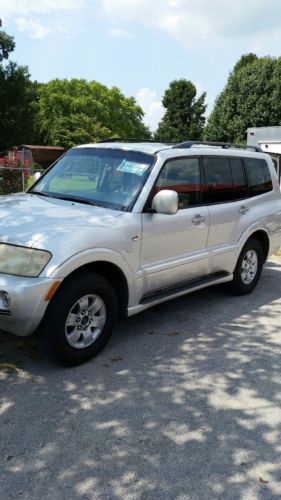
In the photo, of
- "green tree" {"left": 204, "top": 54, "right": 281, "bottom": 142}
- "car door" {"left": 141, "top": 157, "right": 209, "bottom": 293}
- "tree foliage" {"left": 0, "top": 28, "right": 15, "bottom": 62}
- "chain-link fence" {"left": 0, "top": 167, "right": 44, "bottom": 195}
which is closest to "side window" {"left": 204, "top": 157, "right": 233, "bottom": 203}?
"car door" {"left": 141, "top": 157, "right": 209, "bottom": 293}

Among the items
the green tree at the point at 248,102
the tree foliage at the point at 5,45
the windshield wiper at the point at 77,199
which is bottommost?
the windshield wiper at the point at 77,199

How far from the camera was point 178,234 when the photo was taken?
482 centimetres

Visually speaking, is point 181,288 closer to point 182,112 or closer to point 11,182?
point 11,182

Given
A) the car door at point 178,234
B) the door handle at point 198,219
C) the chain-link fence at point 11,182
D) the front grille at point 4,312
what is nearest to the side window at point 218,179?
the car door at point 178,234

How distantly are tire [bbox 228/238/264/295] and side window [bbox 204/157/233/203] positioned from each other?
781 millimetres

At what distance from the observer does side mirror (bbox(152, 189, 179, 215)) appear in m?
4.32

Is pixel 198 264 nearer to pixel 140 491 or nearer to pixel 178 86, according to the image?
pixel 140 491

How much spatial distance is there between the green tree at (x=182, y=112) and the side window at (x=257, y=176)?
47.1 m

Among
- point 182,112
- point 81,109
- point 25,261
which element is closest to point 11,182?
point 25,261

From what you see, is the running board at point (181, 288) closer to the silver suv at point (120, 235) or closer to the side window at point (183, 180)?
the silver suv at point (120, 235)

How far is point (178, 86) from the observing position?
53.0 meters

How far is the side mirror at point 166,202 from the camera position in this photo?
4.32 metres

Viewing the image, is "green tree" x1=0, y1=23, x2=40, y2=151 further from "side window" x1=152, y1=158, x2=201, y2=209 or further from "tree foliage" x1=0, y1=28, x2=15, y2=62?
"side window" x1=152, y1=158, x2=201, y2=209

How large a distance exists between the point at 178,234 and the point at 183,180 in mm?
591
